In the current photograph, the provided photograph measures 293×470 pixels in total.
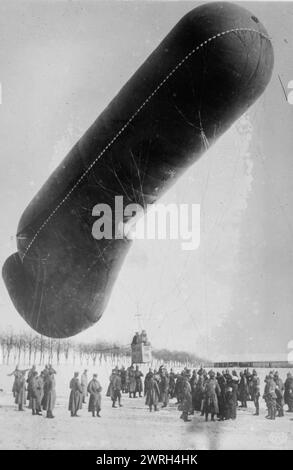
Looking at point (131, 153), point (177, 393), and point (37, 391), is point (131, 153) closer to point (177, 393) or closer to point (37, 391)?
point (177, 393)

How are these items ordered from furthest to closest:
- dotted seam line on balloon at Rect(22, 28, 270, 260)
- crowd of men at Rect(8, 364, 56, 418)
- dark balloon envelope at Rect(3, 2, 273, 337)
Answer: crowd of men at Rect(8, 364, 56, 418)
dark balloon envelope at Rect(3, 2, 273, 337)
dotted seam line on balloon at Rect(22, 28, 270, 260)

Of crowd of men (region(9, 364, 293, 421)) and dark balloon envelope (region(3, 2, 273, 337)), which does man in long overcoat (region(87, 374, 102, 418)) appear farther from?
dark balloon envelope (region(3, 2, 273, 337))

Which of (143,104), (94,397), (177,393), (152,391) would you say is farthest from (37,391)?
(143,104)

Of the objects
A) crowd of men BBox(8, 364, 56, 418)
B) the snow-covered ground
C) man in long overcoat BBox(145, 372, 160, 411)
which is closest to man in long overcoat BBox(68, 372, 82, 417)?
the snow-covered ground

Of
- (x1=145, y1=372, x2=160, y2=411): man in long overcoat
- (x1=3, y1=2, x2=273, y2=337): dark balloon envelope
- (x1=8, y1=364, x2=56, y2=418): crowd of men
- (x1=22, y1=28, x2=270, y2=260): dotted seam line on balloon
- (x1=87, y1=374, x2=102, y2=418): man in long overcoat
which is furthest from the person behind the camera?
(x1=145, y1=372, x2=160, y2=411): man in long overcoat

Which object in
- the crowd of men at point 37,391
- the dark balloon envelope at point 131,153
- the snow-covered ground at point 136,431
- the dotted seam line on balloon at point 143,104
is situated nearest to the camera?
the dotted seam line on balloon at point 143,104

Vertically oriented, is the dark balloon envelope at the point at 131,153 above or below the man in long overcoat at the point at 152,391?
above

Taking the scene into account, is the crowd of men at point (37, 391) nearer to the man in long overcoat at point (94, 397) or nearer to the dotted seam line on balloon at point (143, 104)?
the man in long overcoat at point (94, 397)

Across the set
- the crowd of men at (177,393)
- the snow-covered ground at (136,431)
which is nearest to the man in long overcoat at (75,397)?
the crowd of men at (177,393)
